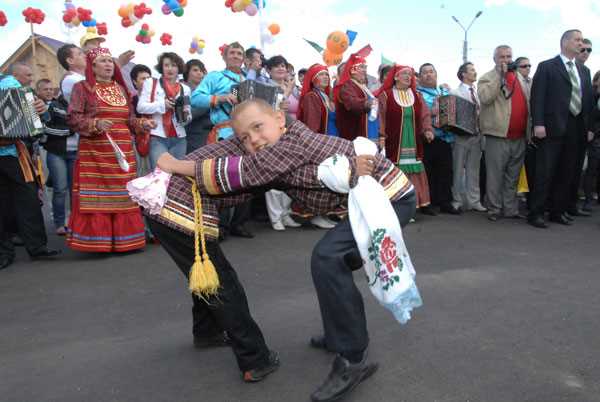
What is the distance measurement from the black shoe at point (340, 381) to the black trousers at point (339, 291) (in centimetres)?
7

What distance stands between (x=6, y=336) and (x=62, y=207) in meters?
3.14

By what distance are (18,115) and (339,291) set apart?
3.75m

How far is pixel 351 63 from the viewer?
6.29 metres

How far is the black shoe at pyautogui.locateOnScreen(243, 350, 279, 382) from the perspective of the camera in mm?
2549

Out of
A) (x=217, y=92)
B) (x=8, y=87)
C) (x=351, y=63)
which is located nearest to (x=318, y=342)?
(x=217, y=92)

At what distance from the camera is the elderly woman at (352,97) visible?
6.12 metres

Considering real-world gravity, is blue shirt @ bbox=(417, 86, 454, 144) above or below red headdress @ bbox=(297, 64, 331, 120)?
below

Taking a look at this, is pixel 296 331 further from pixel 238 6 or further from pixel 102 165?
pixel 238 6

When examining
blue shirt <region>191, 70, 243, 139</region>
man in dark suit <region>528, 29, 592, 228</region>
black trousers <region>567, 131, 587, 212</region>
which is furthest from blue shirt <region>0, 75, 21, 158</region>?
black trousers <region>567, 131, 587, 212</region>

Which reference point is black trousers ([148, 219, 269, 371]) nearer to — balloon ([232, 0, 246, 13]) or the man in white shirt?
the man in white shirt

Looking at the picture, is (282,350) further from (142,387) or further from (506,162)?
(506,162)

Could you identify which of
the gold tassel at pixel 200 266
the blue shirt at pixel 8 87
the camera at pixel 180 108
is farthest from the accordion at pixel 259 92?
the gold tassel at pixel 200 266

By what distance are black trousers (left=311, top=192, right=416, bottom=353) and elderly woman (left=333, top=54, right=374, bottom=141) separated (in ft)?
12.8

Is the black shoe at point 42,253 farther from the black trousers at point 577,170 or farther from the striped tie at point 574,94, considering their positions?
the black trousers at point 577,170
